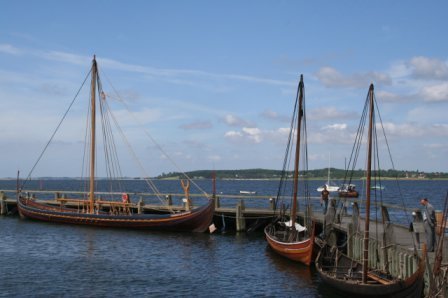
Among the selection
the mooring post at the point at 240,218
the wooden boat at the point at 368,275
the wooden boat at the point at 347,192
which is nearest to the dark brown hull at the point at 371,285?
the wooden boat at the point at 368,275

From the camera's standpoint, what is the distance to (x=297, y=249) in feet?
82.9

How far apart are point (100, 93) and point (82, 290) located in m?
25.3

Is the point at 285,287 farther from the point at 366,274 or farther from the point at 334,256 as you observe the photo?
the point at 366,274

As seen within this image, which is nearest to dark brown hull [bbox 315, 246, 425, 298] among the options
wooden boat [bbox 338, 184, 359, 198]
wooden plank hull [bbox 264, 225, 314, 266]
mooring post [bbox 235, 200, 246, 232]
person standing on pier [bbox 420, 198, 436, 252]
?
person standing on pier [bbox 420, 198, 436, 252]

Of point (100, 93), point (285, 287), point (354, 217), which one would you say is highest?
point (100, 93)

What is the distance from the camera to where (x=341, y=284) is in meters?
19.0

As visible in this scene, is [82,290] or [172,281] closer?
[82,290]

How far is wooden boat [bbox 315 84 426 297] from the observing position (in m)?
16.1

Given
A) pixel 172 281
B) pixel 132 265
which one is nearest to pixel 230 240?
pixel 132 265

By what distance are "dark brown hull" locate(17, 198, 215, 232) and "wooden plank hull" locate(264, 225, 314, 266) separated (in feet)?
31.8

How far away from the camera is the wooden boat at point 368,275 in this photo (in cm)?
1611

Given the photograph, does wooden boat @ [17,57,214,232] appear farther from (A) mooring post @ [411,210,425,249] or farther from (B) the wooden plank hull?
(A) mooring post @ [411,210,425,249]

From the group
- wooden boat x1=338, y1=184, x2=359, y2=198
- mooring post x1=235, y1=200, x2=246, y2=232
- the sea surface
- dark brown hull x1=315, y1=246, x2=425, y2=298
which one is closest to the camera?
dark brown hull x1=315, y1=246, x2=425, y2=298

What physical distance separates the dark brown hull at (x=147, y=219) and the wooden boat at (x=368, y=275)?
14.3 metres
